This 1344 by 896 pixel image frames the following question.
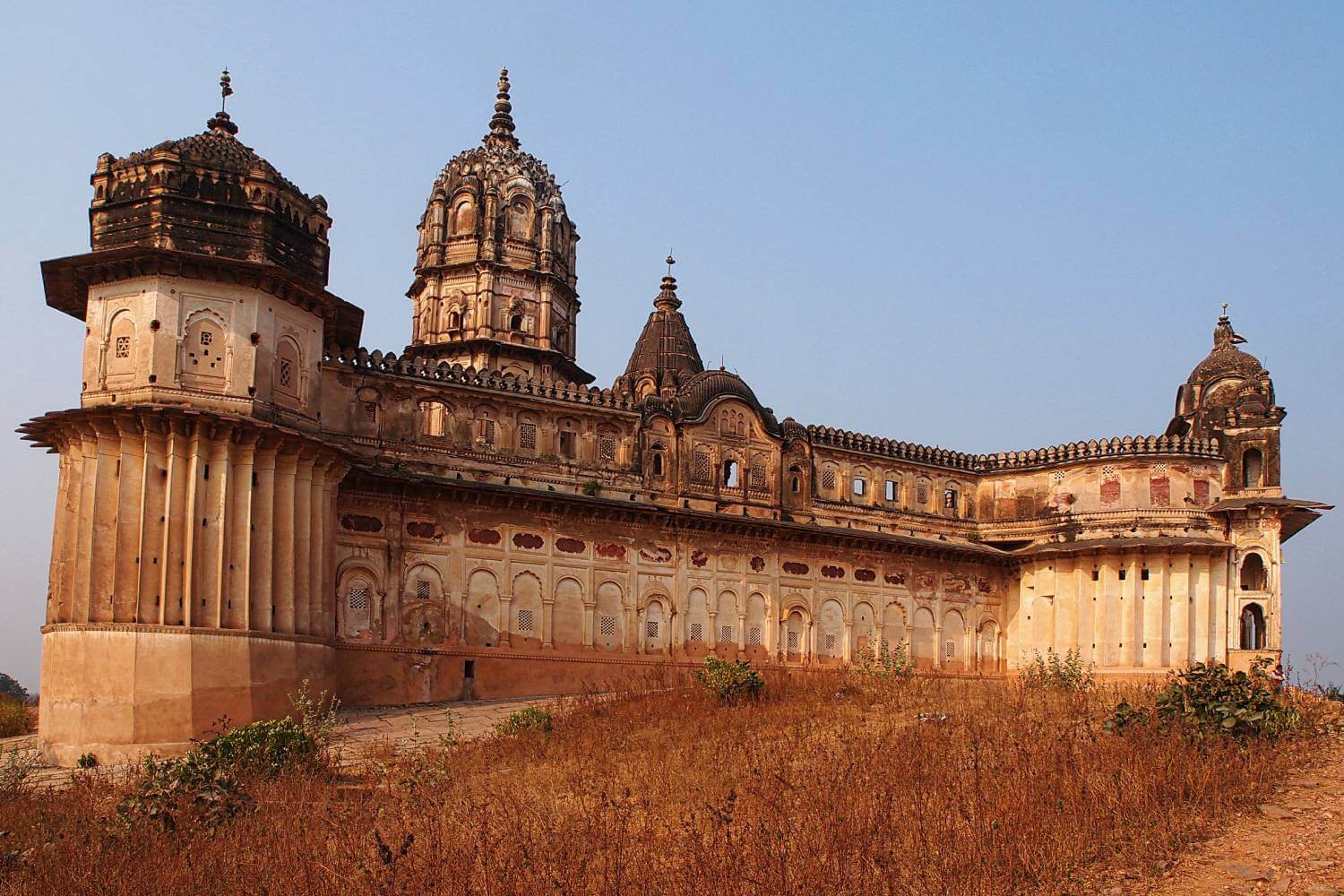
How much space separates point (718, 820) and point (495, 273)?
1206 inches

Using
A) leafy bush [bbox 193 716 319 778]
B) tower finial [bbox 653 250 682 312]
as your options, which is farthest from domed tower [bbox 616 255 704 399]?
A: leafy bush [bbox 193 716 319 778]

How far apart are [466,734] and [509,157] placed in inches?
1002

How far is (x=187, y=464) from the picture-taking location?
2261 centimetres

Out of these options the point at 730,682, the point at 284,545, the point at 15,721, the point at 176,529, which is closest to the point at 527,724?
the point at 730,682

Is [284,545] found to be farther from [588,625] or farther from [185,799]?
[185,799]

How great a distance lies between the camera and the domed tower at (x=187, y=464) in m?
21.6

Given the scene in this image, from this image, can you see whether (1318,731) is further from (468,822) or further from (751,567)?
(751,567)

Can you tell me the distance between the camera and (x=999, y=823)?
11.6m

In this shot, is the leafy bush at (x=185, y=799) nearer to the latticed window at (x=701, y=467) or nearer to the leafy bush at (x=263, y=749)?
the leafy bush at (x=263, y=749)

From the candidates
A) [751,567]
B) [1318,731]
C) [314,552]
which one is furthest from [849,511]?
[1318,731]

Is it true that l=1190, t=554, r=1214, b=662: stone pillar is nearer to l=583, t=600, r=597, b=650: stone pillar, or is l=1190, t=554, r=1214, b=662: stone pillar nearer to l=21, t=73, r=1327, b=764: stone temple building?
l=21, t=73, r=1327, b=764: stone temple building

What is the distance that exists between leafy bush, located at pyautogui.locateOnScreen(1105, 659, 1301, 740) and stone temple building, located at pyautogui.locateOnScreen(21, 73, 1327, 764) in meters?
14.5

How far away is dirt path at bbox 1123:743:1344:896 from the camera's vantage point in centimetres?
1038

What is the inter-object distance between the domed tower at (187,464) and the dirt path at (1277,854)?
16054mm
